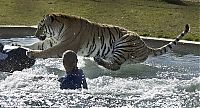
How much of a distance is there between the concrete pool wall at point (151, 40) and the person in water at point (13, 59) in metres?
3.20

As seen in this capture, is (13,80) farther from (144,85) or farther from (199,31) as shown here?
(199,31)

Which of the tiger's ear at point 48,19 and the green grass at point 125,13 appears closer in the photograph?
the tiger's ear at point 48,19

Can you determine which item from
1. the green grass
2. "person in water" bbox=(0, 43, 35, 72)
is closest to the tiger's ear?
"person in water" bbox=(0, 43, 35, 72)

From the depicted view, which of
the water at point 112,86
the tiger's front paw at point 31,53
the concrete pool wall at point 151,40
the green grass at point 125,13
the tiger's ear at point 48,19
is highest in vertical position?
the tiger's ear at point 48,19

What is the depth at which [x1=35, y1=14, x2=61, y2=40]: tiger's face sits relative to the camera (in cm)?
847

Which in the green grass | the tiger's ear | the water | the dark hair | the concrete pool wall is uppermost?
the tiger's ear

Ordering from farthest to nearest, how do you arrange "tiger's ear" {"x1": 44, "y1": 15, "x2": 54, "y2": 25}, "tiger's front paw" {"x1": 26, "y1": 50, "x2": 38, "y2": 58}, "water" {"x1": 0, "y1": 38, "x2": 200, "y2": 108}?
1. "tiger's ear" {"x1": 44, "y1": 15, "x2": 54, "y2": 25}
2. "tiger's front paw" {"x1": 26, "y1": 50, "x2": 38, "y2": 58}
3. "water" {"x1": 0, "y1": 38, "x2": 200, "y2": 108}

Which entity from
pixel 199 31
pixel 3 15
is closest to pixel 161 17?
pixel 199 31

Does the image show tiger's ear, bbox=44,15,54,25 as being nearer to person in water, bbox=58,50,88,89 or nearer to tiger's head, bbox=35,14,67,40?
tiger's head, bbox=35,14,67,40

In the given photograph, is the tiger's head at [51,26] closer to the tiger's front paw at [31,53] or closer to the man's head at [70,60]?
the tiger's front paw at [31,53]

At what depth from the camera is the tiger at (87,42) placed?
27.8ft

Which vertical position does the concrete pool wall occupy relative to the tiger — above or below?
below

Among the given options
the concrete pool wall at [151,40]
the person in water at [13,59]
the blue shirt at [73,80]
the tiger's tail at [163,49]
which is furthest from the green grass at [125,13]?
the blue shirt at [73,80]

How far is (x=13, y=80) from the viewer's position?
7703 millimetres
